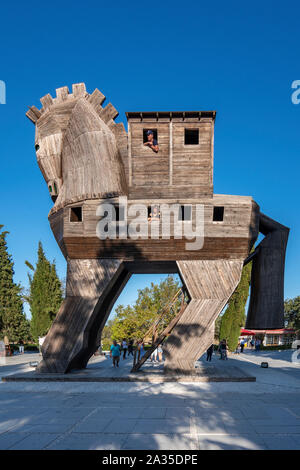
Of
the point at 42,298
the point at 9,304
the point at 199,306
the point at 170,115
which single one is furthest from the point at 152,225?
the point at 9,304

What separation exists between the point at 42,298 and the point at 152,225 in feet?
74.8

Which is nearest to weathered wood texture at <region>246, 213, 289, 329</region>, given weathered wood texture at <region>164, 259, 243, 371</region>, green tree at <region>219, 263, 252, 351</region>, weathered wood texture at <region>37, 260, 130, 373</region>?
weathered wood texture at <region>164, 259, 243, 371</region>

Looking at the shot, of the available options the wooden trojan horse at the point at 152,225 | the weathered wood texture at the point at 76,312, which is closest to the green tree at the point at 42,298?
the wooden trojan horse at the point at 152,225

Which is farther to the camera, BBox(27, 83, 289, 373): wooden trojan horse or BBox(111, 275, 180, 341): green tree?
BBox(111, 275, 180, 341): green tree

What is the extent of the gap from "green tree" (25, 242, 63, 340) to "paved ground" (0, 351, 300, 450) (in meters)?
21.6

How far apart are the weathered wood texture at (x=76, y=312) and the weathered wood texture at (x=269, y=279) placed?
6.36 m

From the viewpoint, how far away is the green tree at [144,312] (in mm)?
41969

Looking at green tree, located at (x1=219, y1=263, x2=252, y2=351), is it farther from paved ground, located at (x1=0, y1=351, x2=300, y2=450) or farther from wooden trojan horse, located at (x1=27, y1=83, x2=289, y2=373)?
paved ground, located at (x1=0, y1=351, x2=300, y2=450)

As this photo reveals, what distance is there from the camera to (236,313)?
32188 mm

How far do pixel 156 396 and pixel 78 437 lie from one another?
487cm

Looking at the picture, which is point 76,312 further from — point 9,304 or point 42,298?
point 9,304

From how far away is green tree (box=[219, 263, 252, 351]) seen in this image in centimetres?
3166

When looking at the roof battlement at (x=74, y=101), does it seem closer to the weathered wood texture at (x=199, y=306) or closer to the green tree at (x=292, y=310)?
the weathered wood texture at (x=199, y=306)
